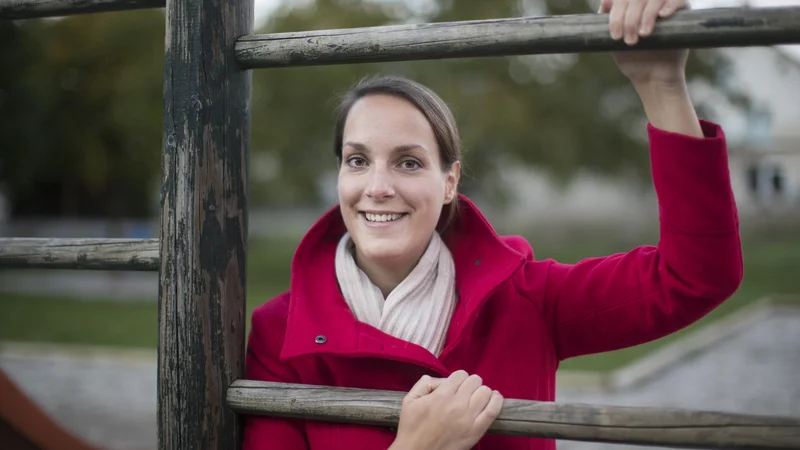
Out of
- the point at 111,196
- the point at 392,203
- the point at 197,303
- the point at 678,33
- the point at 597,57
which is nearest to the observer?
the point at 678,33

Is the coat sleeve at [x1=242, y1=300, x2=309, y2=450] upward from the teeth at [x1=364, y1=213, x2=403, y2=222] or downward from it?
downward

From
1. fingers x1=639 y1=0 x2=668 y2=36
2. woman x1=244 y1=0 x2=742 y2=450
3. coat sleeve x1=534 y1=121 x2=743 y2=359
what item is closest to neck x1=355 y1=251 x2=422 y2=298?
woman x1=244 y1=0 x2=742 y2=450

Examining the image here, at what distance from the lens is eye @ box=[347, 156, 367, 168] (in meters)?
1.85

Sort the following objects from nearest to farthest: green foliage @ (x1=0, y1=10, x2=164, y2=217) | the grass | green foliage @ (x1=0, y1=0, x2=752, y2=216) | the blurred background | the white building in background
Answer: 1. the blurred background
2. the grass
3. green foliage @ (x1=0, y1=0, x2=752, y2=216)
4. green foliage @ (x1=0, y1=10, x2=164, y2=217)
5. the white building in background

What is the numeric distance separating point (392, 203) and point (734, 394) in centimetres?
549

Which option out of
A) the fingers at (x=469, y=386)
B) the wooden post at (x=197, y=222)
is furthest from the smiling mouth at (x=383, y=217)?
the fingers at (x=469, y=386)

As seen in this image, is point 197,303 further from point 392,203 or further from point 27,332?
point 27,332

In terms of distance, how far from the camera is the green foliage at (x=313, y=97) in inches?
546

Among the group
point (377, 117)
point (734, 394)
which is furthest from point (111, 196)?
point (377, 117)

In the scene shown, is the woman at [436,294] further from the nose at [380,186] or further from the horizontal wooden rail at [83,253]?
the horizontal wooden rail at [83,253]

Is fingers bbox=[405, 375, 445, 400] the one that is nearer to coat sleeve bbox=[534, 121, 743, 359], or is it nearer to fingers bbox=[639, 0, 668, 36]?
coat sleeve bbox=[534, 121, 743, 359]

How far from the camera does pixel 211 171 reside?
164 cm

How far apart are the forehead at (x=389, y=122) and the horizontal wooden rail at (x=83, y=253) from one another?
0.56 metres

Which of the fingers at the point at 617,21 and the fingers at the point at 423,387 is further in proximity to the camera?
the fingers at the point at 423,387
